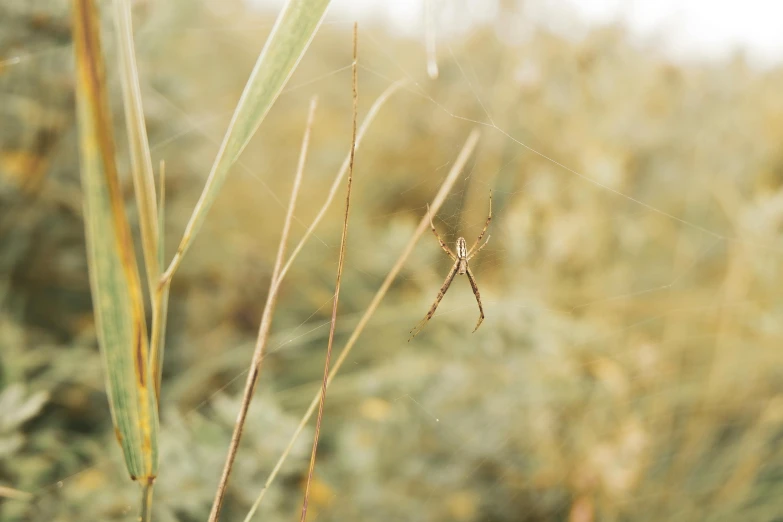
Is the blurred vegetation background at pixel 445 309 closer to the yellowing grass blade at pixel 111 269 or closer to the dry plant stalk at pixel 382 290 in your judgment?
the dry plant stalk at pixel 382 290

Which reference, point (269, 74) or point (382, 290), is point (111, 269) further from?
point (382, 290)

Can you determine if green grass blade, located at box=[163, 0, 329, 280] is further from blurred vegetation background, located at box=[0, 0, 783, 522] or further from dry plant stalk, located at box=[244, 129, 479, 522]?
blurred vegetation background, located at box=[0, 0, 783, 522]

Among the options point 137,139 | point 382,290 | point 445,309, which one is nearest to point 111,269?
point 137,139

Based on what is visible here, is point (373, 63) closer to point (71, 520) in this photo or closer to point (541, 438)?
point (541, 438)

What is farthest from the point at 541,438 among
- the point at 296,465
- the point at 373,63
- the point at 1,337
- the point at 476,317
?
the point at 373,63

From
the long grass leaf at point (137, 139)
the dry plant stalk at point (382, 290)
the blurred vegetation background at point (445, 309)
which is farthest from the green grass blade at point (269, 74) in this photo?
the blurred vegetation background at point (445, 309)

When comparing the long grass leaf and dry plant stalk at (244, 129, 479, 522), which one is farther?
dry plant stalk at (244, 129, 479, 522)

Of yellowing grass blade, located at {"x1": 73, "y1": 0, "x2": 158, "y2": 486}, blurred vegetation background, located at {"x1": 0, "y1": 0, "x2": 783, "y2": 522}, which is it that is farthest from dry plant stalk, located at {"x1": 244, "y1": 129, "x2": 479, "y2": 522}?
blurred vegetation background, located at {"x1": 0, "y1": 0, "x2": 783, "y2": 522}
